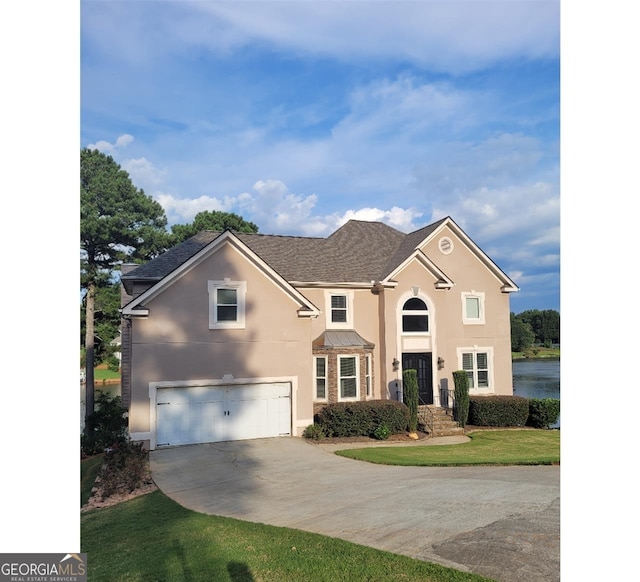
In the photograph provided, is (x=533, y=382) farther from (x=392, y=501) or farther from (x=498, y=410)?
(x=392, y=501)

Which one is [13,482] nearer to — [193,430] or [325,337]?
[193,430]

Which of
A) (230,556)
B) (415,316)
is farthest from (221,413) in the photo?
(230,556)

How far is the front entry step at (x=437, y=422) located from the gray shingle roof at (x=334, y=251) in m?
5.88

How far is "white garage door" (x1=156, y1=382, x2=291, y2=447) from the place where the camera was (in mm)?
16031

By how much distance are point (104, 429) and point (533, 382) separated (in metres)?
30.2

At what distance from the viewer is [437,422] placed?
19.8 metres

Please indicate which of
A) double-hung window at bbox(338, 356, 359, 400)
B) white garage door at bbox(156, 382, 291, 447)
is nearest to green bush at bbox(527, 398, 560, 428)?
double-hung window at bbox(338, 356, 359, 400)

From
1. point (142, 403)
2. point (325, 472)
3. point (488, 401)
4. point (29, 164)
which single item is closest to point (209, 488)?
point (325, 472)

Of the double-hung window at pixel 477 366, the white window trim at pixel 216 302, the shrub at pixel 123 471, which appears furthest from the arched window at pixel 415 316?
the shrub at pixel 123 471

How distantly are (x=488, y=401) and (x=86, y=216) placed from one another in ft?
85.5

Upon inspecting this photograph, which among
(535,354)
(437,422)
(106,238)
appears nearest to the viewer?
(437,422)

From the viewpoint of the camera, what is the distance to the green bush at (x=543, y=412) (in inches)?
835

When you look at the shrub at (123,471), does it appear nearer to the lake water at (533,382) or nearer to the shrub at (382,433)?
the shrub at (382,433)

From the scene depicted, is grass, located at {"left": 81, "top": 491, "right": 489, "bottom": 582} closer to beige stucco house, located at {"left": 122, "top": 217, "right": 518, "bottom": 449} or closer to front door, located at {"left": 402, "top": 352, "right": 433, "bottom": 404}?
beige stucco house, located at {"left": 122, "top": 217, "right": 518, "bottom": 449}
